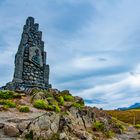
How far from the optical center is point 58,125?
24.0 meters

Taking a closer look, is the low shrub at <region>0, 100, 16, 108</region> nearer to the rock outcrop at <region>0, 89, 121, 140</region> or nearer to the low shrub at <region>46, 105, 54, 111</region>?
the rock outcrop at <region>0, 89, 121, 140</region>

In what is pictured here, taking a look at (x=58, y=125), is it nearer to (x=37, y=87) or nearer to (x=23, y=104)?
(x=23, y=104)

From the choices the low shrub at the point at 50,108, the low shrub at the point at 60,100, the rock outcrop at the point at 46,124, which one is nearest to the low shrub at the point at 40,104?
the rock outcrop at the point at 46,124

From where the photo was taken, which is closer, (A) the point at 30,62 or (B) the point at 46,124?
(B) the point at 46,124

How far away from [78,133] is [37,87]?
62.9 ft

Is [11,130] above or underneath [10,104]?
underneath

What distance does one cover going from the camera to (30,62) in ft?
143

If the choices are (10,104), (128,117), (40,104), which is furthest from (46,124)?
(128,117)

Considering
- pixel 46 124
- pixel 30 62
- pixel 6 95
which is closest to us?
pixel 46 124

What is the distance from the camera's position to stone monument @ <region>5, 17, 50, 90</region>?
41781 mm

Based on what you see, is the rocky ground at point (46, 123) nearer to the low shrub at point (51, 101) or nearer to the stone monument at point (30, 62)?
the low shrub at point (51, 101)

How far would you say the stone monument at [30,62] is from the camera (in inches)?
1645

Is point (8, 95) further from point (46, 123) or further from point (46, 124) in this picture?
point (46, 124)

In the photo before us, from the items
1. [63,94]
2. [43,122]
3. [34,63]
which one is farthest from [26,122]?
[34,63]
